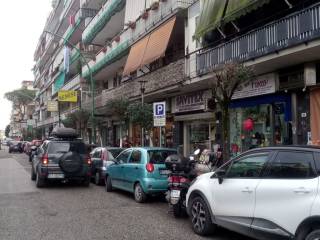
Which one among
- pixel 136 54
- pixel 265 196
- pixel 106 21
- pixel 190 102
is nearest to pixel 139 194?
pixel 265 196

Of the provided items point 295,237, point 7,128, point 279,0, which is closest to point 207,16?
point 279,0

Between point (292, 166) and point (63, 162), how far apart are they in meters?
9.92

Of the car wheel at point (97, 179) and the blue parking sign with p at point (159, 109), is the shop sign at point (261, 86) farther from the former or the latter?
the car wheel at point (97, 179)

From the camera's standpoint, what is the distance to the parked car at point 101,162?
50.8 feet

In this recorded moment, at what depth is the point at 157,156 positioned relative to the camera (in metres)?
11.5

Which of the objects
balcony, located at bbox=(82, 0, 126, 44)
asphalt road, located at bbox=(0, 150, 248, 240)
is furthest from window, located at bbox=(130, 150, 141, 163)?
balcony, located at bbox=(82, 0, 126, 44)

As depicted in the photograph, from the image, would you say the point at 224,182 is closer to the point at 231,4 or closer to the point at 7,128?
the point at 231,4

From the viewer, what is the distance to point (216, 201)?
288 inches

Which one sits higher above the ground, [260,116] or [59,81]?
[59,81]

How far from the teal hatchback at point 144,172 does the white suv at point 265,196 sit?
3229 mm

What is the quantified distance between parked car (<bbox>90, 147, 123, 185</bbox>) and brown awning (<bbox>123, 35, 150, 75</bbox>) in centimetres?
782

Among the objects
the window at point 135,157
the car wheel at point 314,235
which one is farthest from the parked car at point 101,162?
the car wheel at point 314,235

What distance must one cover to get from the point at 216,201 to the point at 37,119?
260 ft

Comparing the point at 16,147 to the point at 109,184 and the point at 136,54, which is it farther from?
the point at 109,184
